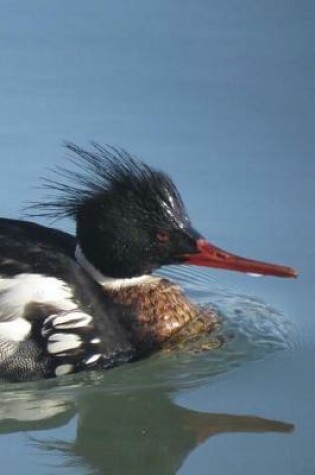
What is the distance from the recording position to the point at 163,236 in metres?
5.79

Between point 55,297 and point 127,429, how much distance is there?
689mm

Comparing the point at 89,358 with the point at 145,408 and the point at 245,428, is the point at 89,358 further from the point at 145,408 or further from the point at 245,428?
the point at 245,428

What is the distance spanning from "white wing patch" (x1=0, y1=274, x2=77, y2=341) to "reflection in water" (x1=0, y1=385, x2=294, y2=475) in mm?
249

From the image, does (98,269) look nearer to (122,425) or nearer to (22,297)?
(22,297)

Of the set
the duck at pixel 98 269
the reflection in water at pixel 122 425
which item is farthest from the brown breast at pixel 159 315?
the reflection in water at pixel 122 425

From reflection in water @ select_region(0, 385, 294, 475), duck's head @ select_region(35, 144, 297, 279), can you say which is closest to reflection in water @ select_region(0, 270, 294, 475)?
reflection in water @ select_region(0, 385, 294, 475)

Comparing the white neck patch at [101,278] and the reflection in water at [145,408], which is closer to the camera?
the reflection in water at [145,408]

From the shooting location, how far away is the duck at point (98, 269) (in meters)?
5.64

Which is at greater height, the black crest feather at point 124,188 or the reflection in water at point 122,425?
the black crest feather at point 124,188

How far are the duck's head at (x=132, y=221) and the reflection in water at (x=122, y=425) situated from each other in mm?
540

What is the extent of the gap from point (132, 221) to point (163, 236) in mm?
126

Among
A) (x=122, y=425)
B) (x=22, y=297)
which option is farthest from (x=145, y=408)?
(x=22, y=297)

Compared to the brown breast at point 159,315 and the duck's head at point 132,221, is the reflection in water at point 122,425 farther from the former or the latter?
the duck's head at point 132,221

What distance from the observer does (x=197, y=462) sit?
→ 4.91 m
